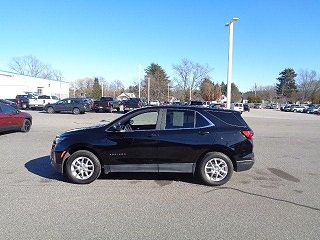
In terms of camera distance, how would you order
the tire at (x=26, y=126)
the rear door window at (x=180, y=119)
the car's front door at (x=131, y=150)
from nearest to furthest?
the car's front door at (x=131, y=150)
the rear door window at (x=180, y=119)
the tire at (x=26, y=126)

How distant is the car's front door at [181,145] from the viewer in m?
5.98

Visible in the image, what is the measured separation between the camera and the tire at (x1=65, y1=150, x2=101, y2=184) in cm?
598

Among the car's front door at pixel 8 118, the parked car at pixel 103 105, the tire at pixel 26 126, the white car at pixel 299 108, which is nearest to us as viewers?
the car's front door at pixel 8 118

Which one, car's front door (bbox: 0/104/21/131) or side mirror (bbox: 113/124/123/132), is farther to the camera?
car's front door (bbox: 0/104/21/131)

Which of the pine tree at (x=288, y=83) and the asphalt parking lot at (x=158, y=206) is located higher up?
the pine tree at (x=288, y=83)

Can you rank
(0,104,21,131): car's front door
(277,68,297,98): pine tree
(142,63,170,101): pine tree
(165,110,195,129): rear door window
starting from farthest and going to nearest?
(277,68,297,98): pine tree
(142,63,170,101): pine tree
(0,104,21,131): car's front door
(165,110,195,129): rear door window

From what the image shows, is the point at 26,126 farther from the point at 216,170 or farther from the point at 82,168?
the point at 216,170

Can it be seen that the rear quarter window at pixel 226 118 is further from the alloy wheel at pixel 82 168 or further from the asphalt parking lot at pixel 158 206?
the alloy wheel at pixel 82 168

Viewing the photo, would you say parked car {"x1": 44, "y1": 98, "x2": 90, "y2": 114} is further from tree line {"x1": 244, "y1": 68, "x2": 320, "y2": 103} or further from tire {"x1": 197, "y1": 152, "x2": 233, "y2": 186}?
tree line {"x1": 244, "y1": 68, "x2": 320, "y2": 103}

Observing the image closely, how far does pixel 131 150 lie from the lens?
19.6ft

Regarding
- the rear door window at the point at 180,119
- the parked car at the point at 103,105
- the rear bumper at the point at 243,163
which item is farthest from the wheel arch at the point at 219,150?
the parked car at the point at 103,105

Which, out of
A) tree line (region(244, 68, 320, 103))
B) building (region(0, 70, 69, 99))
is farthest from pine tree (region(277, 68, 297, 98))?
building (region(0, 70, 69, 99))

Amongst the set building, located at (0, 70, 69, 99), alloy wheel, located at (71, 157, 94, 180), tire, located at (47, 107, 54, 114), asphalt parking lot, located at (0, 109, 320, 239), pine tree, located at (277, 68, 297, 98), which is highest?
pine tree, located at (277, 68, 297, 98)

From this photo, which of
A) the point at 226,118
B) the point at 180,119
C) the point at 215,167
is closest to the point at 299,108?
the point at 226,118
